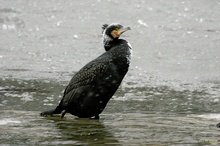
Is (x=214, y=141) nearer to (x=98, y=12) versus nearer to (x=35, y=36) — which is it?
(x=35, y=36)

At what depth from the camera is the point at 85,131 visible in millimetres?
5480

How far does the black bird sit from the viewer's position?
20.6 ft

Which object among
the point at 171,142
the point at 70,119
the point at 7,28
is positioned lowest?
the point at 7,28

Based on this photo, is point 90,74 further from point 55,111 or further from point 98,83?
point 55,111

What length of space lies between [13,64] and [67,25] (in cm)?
318

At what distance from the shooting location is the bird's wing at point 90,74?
6291 mm

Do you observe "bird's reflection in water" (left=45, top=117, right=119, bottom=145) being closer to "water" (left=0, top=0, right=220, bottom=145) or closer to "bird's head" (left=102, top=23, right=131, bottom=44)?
"water" (left=0, top=0, right=220, bottom=145)

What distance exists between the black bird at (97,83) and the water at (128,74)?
140mm

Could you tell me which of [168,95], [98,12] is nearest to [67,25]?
[98,12]

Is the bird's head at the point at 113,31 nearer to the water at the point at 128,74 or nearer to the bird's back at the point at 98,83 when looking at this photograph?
the bird's back at the point at 98,83

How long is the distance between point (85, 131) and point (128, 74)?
526 centimetres

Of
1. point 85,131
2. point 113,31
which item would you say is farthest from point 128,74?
point 85,131

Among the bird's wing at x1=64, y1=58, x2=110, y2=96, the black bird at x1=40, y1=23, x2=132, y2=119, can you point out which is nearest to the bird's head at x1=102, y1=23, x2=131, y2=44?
the black bird at x1=40, y1=23, x2=132, y2=119

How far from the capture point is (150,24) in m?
14.1
